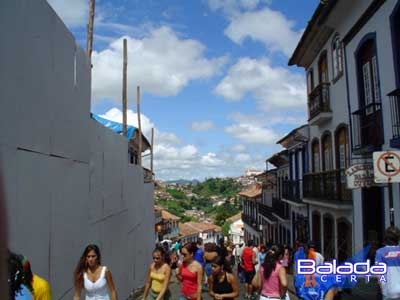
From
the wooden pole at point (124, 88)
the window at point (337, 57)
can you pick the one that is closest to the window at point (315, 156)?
the window at point (337, 57)

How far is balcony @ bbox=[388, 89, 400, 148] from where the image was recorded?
377 inches

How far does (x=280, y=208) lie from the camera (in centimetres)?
2548

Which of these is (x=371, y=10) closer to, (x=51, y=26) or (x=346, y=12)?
(x=346, y=12)

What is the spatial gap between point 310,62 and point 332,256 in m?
7.72

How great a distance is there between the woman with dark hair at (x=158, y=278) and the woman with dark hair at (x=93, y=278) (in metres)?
1.14

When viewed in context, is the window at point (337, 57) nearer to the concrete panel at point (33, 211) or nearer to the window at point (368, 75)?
the window at point (368, 75)

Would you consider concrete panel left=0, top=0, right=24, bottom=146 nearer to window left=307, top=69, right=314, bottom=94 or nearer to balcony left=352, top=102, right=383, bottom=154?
balcony left=352, top=102, right=383, bottom=154

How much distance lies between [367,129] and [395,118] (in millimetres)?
2057

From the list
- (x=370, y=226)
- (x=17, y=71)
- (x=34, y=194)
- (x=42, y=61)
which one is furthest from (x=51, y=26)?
(x=370, y=226)

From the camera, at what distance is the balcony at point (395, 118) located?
9580 millimetres

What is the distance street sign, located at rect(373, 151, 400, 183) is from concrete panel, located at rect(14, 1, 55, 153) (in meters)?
4.54

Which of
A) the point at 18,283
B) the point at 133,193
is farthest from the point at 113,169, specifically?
the point at 18,283

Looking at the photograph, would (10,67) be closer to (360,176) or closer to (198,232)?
(360,176)

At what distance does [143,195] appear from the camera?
1575cm
